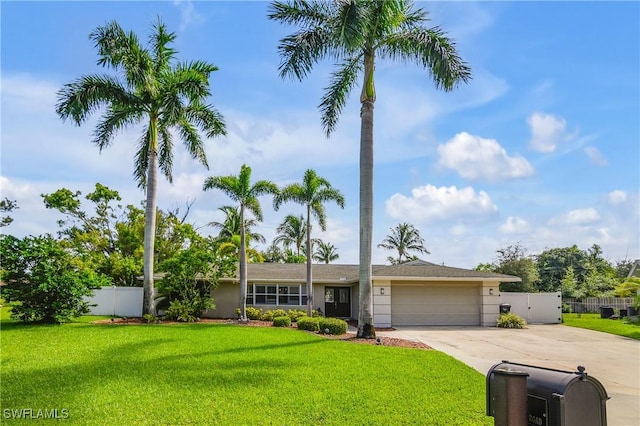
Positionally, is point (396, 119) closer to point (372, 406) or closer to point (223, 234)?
point (372, 406)

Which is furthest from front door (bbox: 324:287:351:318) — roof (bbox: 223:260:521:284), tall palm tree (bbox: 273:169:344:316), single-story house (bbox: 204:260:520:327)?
tall palm tree (bbox: 273:169:344:316)

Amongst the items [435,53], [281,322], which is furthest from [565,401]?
[281,322]

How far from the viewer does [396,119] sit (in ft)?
56.3

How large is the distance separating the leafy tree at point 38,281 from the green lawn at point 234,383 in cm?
353

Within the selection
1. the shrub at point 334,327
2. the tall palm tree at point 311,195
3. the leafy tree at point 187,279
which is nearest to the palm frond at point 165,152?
the leafy tree at point 187,279

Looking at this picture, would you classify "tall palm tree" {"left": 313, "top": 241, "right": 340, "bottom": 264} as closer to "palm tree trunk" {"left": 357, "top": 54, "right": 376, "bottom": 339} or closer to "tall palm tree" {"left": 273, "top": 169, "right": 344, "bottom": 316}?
"tall palm tree" {"left": 273, "top": 169, "right": 344, "bottom": 316}

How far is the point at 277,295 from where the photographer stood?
25719mm

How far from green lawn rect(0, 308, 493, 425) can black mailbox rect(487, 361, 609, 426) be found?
2.62 m

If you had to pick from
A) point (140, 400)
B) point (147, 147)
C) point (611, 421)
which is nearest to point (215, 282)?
point (147, 147)

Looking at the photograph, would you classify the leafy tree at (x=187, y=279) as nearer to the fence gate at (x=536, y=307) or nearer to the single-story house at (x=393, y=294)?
the single-story house at (x=393, y=294)

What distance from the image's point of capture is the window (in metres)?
25.6

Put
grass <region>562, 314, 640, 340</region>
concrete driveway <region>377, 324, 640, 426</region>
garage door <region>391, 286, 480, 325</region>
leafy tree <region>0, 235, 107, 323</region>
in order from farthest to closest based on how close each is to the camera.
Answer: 1. garage door <region>391, 286, 480, 325</region>
2. grass <region>562, 314, 640, 340</region>
3. leafy tree <region>0, 235, 107, 323</region>
4. concrete driveway <region>377, 324, 640, 426</region>

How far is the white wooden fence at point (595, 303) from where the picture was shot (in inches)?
1151

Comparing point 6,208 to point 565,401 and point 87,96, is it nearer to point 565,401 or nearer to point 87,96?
point 87,96
